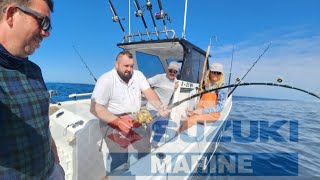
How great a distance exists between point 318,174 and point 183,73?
15.2ft

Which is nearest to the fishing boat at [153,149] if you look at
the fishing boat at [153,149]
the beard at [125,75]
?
the fishing boat at [153,149]

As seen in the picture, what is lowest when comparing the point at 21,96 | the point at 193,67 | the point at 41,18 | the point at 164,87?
the point at 21,96

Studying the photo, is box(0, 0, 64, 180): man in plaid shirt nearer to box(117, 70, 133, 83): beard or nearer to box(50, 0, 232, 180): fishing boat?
box(50, 0, 232, 180): fishing boat

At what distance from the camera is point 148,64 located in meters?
6.56

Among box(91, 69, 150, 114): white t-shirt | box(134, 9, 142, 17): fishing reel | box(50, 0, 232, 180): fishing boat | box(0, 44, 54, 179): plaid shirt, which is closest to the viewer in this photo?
box(0, 44, 54, 179): plaid shirt

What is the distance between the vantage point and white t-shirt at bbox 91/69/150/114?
9.91ft

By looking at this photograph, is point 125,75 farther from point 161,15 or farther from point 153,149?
point 161,15

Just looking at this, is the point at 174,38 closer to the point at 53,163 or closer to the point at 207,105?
the point at 207,105

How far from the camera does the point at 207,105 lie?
16.8ft

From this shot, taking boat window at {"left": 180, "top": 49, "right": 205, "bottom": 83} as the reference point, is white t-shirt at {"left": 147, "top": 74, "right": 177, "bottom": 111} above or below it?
below

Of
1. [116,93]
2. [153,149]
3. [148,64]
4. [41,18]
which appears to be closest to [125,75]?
[116,93]

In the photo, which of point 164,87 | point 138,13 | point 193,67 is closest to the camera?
point 164,87

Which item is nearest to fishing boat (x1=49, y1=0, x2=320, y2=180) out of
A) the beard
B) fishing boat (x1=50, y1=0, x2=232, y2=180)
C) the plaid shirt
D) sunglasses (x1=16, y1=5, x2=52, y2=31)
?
fishing boat (x1=50, y1=0, x2=232, y2=180)

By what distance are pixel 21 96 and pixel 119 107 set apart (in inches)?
75.1
